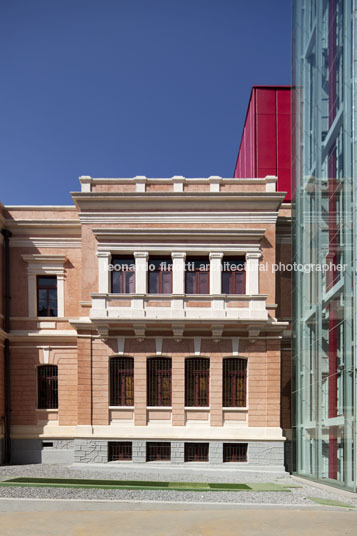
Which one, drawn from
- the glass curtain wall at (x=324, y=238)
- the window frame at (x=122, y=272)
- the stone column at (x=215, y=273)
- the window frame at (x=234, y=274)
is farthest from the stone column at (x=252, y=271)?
the window frame at (x=122, y=272)

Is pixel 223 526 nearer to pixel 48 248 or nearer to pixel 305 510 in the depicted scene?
pixel 305 510

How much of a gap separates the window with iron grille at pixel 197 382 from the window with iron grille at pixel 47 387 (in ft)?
21.8

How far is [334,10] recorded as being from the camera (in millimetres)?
19469

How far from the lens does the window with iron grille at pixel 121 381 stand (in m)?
23.5

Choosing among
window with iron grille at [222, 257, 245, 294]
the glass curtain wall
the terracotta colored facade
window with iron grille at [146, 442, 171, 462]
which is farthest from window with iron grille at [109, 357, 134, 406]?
the glass curtain wall

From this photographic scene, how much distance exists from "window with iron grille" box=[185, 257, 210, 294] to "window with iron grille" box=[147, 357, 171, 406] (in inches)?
137

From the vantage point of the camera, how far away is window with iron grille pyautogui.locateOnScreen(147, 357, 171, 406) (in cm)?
2345

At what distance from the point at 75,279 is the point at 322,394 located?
1295 cm

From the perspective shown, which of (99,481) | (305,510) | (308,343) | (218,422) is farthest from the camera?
(218,422)

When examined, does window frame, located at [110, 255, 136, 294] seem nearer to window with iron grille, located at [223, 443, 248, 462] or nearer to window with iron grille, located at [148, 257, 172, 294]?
window with iron grille, located at [148, 257, 172, 294]

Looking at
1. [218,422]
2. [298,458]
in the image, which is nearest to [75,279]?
A: [218,422]

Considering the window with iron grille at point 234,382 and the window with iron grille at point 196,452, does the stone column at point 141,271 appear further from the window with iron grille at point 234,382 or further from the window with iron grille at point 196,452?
the window with iron grille at point 196,452

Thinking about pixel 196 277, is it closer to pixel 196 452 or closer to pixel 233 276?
pixel 233 276

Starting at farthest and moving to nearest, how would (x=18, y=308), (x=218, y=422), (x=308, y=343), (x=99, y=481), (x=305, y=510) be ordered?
1. (x=18, y=308)
2. (x=218, y=422)
3. (x=308, y=343)
4. (x=99, y=481)
5. (x=305, y=510)
